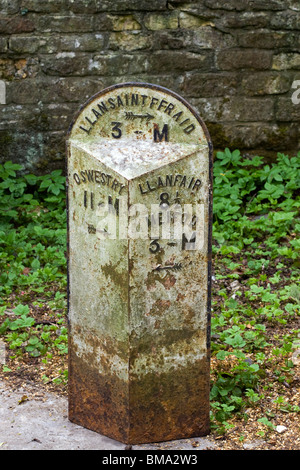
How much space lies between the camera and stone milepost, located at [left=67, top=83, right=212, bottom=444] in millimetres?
2477

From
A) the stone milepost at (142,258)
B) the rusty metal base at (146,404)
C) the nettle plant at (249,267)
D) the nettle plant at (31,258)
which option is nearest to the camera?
the stone milepost at (142,258)

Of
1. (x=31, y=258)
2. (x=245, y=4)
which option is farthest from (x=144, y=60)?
(x=31, y=258)

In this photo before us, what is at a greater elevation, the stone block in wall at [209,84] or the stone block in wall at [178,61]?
the stone block in wall at [178,61]

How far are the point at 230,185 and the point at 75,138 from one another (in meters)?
2.79

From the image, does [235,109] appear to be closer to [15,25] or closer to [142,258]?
[15,25]

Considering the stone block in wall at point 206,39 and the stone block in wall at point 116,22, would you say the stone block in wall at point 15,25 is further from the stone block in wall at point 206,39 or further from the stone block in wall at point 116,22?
the stone block in wall at point 206,39

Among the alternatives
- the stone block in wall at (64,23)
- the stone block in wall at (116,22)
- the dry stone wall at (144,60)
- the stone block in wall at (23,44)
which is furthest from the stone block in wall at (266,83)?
the stone block in wall at (23,44)

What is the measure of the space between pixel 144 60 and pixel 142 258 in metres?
3.09

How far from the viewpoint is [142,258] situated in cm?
Answer: 248

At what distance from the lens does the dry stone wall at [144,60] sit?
507 centimetres

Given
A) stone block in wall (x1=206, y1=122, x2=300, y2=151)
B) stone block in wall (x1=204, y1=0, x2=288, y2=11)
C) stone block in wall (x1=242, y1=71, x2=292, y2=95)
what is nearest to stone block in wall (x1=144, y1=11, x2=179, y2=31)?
stone block in wall (x1=204, y1=0, x2=288, y2=11)

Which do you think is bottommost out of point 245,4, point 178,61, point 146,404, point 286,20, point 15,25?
point 146,404

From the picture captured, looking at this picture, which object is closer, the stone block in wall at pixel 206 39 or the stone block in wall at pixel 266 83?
the stone block in wall at pixel 206 39

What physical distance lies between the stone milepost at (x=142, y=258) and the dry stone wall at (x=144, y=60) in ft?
8.95
